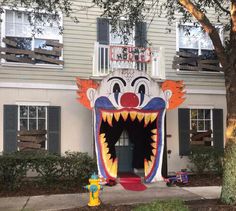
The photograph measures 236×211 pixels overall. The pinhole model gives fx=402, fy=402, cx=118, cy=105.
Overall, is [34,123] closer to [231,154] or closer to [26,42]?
[26,42]

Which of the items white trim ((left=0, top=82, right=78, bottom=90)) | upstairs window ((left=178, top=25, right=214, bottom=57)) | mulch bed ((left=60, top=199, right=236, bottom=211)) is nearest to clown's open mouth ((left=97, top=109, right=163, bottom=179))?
white trim ((left=0, top=82, right=78, bottom=90))

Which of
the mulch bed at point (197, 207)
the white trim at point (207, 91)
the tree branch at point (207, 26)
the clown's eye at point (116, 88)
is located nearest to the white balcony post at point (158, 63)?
the clown's eye at point (116, 88)

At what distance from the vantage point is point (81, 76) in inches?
541

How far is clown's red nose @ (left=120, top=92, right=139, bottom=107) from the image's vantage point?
1238 cm

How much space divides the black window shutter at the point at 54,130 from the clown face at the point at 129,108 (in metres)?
1.70

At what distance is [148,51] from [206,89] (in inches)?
126

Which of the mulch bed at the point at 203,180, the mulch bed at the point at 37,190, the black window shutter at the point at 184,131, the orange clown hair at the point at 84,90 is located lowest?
the mulch bed at the point at 203,180

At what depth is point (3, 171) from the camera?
10945 millimetres

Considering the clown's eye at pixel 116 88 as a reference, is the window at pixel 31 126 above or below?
below

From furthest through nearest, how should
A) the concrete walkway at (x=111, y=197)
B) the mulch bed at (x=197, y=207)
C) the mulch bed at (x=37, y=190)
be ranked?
the mulch bed at (x=37, y=190), the concrete walkway at (x=111, y=197), the mulch bed at (x=197, y=207)

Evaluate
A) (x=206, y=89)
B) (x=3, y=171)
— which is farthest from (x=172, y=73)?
(x=3, y=171)

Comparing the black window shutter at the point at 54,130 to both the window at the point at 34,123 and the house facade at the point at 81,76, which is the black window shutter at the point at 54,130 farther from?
the window at the point at 34,123

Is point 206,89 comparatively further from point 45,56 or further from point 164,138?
point 45,56

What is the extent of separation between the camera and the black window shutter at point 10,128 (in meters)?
12.7
